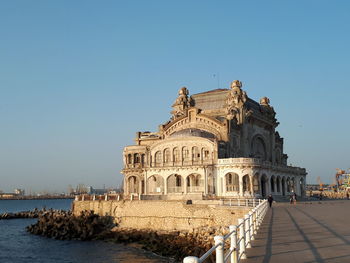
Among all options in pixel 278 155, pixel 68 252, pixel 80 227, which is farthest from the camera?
pixel 278 155

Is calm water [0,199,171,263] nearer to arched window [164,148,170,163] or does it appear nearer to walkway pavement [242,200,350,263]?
arched window [164,148,170,163]

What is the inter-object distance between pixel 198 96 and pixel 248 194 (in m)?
28.8

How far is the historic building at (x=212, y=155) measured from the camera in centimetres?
5350

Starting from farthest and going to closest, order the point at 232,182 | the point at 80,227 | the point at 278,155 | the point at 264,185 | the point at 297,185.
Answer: the point at 278,155 → the point at 297,185 → the point at 264,185 → the point at 232,182 → the point at 80,227

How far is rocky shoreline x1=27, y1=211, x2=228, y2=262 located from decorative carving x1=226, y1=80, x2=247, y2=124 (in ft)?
86.6

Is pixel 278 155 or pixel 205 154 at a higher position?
pixel 278 155

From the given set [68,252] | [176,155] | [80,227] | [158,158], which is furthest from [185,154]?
[68,252]

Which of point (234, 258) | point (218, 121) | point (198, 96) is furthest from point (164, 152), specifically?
point (234, 258)

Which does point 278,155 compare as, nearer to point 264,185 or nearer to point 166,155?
point 264,185

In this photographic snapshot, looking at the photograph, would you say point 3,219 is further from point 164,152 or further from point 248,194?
point 248,194

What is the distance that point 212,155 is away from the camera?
5409 centimetres

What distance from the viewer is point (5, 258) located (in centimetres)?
3784

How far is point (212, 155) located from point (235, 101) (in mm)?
15284

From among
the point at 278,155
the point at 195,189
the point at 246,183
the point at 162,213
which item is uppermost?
the point at 278,155
